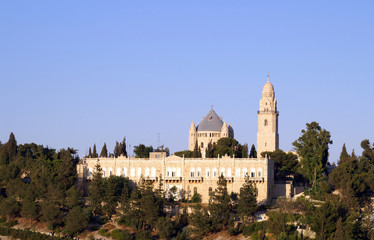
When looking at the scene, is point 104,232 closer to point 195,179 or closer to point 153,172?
point 153,172

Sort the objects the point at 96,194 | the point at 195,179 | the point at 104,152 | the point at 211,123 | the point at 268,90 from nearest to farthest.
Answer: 1. the point at 96,194
2. the point at 195,179
3. the point at 104,152
4. the point at 268,90
5. the point at 211,123

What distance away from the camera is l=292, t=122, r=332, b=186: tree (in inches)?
3756

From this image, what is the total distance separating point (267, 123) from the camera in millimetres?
113688

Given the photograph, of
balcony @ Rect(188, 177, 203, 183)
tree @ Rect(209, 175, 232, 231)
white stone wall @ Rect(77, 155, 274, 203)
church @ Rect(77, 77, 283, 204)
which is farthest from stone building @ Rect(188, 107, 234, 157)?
tree @ Rect(209, 175, 232, 231)

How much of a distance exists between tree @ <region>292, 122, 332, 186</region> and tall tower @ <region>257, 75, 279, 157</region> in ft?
42.6

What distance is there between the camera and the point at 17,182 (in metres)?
94.1

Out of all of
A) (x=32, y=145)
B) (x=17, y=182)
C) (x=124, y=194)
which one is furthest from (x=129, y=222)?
(x=32, y=145)

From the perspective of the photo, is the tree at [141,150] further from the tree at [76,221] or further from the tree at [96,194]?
the tree at [76,221]

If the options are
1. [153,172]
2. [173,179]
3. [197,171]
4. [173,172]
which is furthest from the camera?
[153,172]

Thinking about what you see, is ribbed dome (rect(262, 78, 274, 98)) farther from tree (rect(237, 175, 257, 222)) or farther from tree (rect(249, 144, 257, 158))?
tree (rect(237, 175, 257, 222))

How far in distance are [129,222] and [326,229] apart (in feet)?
74.1

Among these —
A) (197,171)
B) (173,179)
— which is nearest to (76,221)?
(173,179)

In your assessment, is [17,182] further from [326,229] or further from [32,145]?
[326,229]

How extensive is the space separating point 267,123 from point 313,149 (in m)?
17.7
